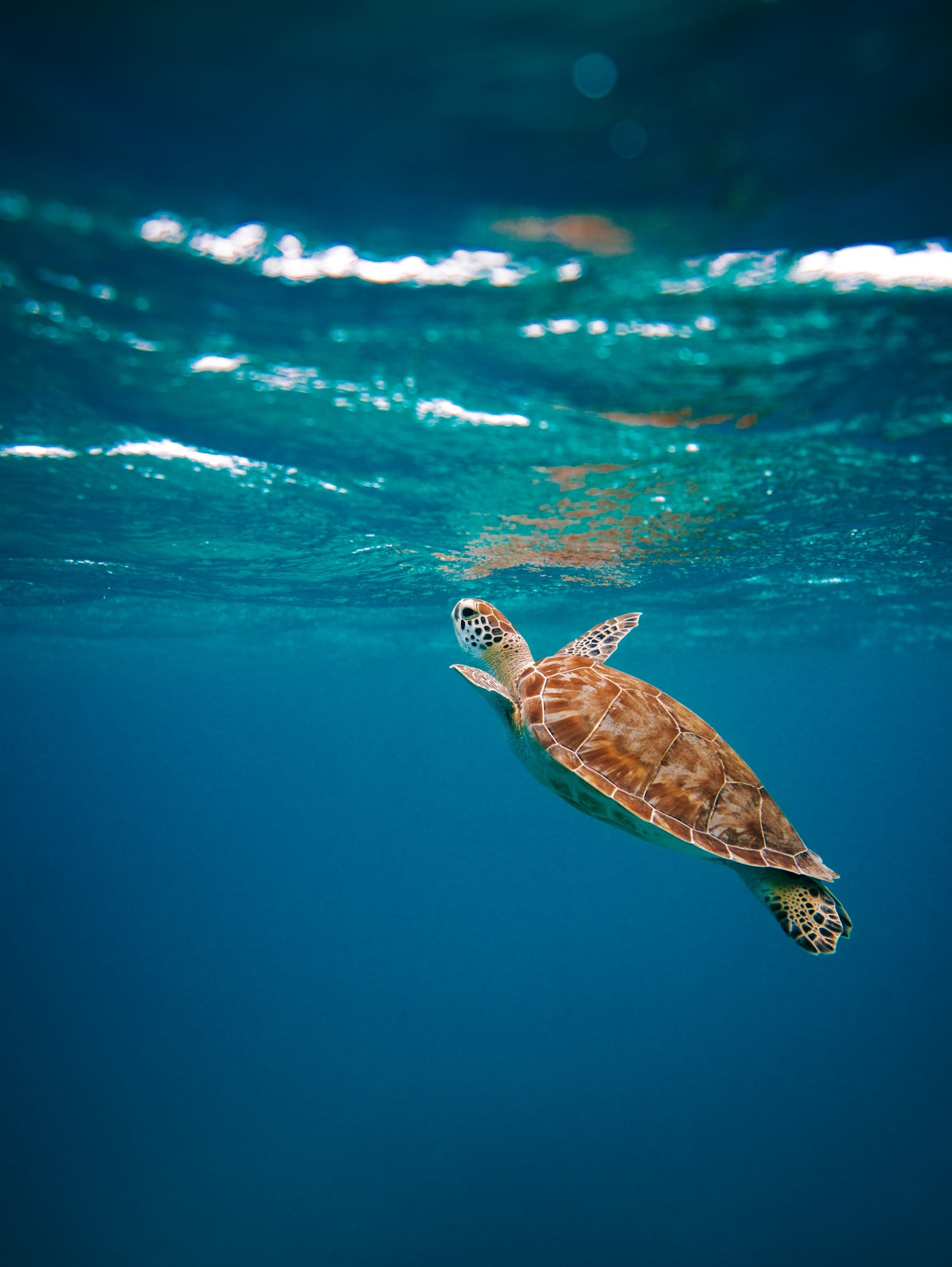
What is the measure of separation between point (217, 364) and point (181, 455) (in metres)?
2.99

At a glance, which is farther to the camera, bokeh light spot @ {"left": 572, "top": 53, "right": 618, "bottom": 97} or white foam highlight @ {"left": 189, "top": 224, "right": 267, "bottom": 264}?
white foam highlight @ {"left": 189, "top": 224, "right": 267, "bottom": 264}

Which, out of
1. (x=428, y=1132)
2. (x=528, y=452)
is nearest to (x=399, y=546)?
(x=528, y=452)

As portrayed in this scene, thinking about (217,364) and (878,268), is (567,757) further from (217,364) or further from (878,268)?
(217,364)

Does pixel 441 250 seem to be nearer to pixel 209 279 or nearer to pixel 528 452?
pixel 209 279

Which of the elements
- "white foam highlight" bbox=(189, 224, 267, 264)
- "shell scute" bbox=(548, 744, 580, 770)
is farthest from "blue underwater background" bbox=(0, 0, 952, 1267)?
"shell scute" bbox=(548, 744, 580, 770)

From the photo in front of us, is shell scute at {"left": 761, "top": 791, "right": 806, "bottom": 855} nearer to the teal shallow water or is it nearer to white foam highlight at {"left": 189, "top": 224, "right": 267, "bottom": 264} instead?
the teal shallow water

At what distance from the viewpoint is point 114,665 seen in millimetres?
42188

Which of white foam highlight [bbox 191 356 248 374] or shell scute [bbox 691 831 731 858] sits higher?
white foam highlight [bbox 191 356 248 374]

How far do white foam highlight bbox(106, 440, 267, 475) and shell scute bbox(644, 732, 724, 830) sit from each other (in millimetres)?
7707

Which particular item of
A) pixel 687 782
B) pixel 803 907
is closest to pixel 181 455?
pixel 687 782

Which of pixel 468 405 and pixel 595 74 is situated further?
pixel 468 405

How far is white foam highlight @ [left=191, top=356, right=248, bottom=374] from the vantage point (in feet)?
22.3

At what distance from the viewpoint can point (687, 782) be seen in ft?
17.3

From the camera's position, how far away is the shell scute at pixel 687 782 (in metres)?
5.12
